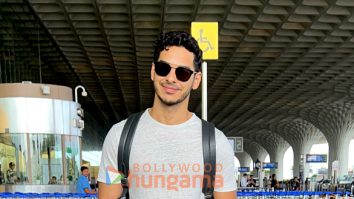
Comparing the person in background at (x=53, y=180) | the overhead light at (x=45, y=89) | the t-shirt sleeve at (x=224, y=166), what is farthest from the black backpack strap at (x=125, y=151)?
the person in background at (x=53, y=180)

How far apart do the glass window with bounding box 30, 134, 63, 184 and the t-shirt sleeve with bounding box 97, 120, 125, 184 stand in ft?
43.9

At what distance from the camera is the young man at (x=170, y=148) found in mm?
1918

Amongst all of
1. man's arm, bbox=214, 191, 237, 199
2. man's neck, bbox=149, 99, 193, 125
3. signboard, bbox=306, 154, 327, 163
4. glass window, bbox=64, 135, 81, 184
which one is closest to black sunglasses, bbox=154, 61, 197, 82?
man's neck, bbox=149, 99, 193, 125

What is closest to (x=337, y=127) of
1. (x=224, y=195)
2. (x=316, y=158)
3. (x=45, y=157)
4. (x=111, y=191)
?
(x=316, y=158)

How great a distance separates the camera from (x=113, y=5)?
60.1ft

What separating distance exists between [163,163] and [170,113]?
22 centimetres

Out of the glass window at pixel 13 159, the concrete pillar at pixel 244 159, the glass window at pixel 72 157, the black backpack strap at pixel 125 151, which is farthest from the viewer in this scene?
the concrete pillar at pixel 244 159

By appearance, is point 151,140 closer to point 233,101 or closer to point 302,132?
point 233,101

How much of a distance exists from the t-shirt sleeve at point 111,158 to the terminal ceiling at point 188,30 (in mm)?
15998

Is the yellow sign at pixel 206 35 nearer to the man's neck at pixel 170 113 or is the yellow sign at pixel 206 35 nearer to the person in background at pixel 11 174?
the man's neck at pixel 170 113

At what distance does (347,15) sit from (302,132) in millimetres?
50543

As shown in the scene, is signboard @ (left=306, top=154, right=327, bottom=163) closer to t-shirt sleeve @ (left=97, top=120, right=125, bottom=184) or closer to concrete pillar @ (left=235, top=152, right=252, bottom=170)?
t-shirt sleeve @ (left=97, top=120, right=125, bottom=184)

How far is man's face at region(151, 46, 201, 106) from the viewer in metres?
1.95

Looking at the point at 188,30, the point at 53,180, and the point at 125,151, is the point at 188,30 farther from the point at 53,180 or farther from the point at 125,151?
the point at 125,151
